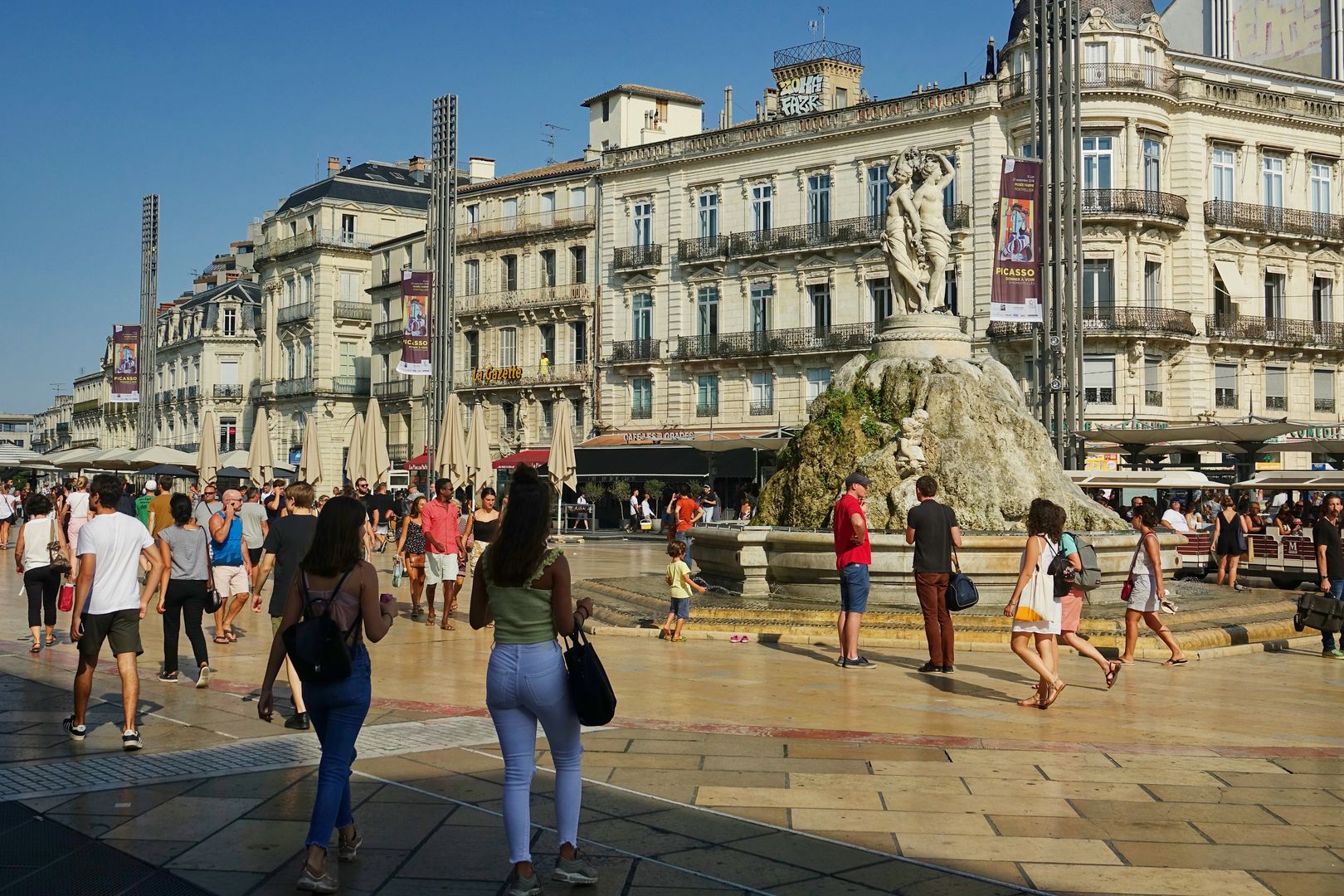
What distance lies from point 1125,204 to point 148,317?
37668mm

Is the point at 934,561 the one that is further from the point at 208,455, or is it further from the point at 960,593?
the point at 208,455

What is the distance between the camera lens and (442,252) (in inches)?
1510

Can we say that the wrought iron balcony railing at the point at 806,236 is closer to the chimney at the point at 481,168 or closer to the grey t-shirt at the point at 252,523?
the chimney at the point at 481,168

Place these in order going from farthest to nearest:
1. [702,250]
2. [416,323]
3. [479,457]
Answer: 1. [702,250]
2. [416,323]
3. [479,457]

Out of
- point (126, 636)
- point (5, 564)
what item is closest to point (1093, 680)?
point (126, 636)

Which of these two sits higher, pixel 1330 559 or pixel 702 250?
pixel 702 250

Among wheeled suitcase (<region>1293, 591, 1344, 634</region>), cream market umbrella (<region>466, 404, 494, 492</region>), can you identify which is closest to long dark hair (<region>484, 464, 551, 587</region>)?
wheeled suitcase (<region>1293, 591, 1344, 634</region>)

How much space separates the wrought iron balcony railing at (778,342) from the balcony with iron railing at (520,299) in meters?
5.38

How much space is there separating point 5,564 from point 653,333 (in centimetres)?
2626

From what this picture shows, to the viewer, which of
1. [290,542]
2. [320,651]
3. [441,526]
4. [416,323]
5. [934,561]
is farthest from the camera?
[416,323]

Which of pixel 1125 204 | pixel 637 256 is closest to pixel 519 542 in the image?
pixel 1125 204

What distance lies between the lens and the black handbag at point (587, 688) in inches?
204

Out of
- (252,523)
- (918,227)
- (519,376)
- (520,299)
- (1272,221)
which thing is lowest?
(252,523)

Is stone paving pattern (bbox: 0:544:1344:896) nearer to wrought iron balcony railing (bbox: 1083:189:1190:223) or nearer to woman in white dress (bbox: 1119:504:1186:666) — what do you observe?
woman in white dress (bbox: 1119:504:1186:666)
